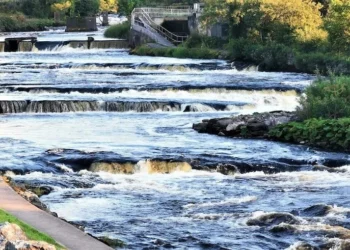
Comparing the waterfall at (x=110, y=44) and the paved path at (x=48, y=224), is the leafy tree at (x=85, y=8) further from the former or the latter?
the paved path at (x=48, y=224)

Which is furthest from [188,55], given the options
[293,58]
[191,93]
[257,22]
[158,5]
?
[158,5]

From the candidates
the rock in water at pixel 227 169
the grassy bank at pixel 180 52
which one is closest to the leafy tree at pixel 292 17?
the grassy bank at pixel 180 52

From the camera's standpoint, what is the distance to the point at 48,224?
14.2 metres

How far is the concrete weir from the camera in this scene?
71.4 metres

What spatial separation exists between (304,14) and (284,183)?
32530 millimetres

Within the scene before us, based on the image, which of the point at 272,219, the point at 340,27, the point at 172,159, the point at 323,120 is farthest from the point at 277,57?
the point at 272,219

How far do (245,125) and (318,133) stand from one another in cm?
271

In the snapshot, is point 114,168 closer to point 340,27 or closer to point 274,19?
point 340,27

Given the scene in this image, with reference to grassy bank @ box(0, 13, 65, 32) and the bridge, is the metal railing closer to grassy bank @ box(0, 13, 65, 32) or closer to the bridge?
the bridge

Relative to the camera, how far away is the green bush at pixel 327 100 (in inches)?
1125

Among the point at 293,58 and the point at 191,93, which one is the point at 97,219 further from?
the point at 293,58

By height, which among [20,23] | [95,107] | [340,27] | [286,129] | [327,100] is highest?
[340,27]

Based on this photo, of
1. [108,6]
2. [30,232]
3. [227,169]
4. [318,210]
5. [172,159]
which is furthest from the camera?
[108,6]

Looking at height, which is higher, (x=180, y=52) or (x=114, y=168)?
(x=114, y=168)
